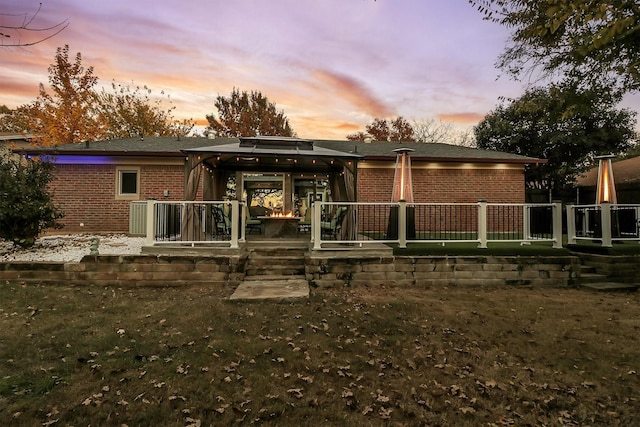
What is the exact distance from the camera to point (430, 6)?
5914 millimetres

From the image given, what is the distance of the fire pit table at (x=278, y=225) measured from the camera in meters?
9.56

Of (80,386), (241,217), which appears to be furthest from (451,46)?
(80,386)

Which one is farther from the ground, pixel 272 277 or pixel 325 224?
pixel 325 224

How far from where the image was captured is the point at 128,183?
11844mm

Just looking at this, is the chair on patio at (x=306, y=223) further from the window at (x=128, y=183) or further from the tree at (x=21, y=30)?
the tree at (x=21, y=30)

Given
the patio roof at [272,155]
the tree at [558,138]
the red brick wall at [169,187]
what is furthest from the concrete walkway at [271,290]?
the tree at [558,138]

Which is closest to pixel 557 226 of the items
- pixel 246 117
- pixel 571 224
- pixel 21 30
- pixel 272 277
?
pixel 571 224

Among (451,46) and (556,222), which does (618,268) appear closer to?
(556,222)

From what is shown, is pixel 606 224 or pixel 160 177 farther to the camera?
pixel 160 177

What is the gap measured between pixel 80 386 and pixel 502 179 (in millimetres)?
13253

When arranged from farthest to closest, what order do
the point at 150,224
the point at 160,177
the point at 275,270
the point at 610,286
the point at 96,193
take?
the point at 160,177
the point at 96,193
the point at 150,224
the point at 275,270
the point at 610,286

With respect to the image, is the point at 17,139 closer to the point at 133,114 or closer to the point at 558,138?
the point at 133,114

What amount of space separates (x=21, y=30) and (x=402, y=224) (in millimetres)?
6374

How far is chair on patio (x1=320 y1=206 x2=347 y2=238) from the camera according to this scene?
8180 millimetres
